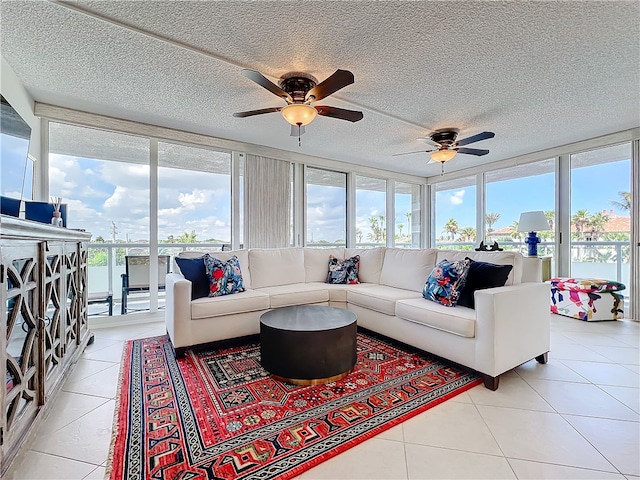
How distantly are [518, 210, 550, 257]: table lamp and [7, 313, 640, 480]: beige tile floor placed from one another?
2.32 meters

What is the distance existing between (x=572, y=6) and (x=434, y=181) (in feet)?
16.3

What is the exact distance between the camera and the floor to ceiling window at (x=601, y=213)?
4.05 metres

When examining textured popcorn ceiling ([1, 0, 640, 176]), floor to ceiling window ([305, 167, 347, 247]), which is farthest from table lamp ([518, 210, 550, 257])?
floor to ceiling window ([305, 167, 347, 247])

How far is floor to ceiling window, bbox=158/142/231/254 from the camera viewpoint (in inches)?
159

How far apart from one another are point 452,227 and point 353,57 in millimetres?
4988

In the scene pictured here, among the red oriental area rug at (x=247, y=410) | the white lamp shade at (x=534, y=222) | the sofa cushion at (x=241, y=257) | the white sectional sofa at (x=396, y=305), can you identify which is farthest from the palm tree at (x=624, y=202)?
the sofa cushion at (x=241, y=257)

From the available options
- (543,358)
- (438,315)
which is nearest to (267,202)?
(438,315)

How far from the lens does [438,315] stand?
2.33 metres

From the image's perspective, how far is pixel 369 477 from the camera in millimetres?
1286

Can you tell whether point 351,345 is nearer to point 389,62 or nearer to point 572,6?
point 389,62

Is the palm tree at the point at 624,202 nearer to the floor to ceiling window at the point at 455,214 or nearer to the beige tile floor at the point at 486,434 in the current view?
the floor to ceiling window at the point at 455,214

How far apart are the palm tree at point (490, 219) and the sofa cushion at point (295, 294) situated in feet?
12.6

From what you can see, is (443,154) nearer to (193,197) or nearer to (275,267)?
(275,267)

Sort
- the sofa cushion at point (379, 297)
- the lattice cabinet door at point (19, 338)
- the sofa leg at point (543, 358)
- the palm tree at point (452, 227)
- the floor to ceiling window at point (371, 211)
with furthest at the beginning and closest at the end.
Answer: the palm tree at point (452, 227)
the floor to ceiling window at point (371, 211)
the sofa cushion at point (379, 297)
the sofa leg at point (543, 358)
the lattice cabinet door at point (19, 338)
